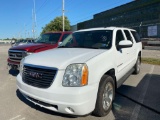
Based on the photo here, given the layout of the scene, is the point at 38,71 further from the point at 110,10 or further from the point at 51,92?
the point at 110,10

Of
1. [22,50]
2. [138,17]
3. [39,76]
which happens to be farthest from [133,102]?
[138,17]

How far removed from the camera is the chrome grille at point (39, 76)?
3.53 m

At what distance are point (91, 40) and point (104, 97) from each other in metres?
1.74

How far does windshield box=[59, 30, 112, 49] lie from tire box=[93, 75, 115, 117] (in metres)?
0.97

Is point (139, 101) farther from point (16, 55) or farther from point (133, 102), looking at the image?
point (16, 55)

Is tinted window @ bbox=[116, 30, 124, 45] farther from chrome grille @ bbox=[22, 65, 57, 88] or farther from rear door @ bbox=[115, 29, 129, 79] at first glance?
chrome grille @ bbox=[22, 65, 57, 88]

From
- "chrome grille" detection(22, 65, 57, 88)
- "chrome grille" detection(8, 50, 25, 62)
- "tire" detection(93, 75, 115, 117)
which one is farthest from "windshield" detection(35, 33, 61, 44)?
"tire" detection(93, 75, 115, 117)

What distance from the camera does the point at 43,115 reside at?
400 centimetres

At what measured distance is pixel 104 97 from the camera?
12.9ft

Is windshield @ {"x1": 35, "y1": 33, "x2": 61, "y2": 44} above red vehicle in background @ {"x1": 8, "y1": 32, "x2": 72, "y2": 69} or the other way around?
above

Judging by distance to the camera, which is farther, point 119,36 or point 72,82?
point 119,36

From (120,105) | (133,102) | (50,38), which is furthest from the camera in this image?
(50,38)

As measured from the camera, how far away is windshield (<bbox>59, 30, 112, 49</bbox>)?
15.6 feet

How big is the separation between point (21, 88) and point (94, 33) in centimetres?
239
